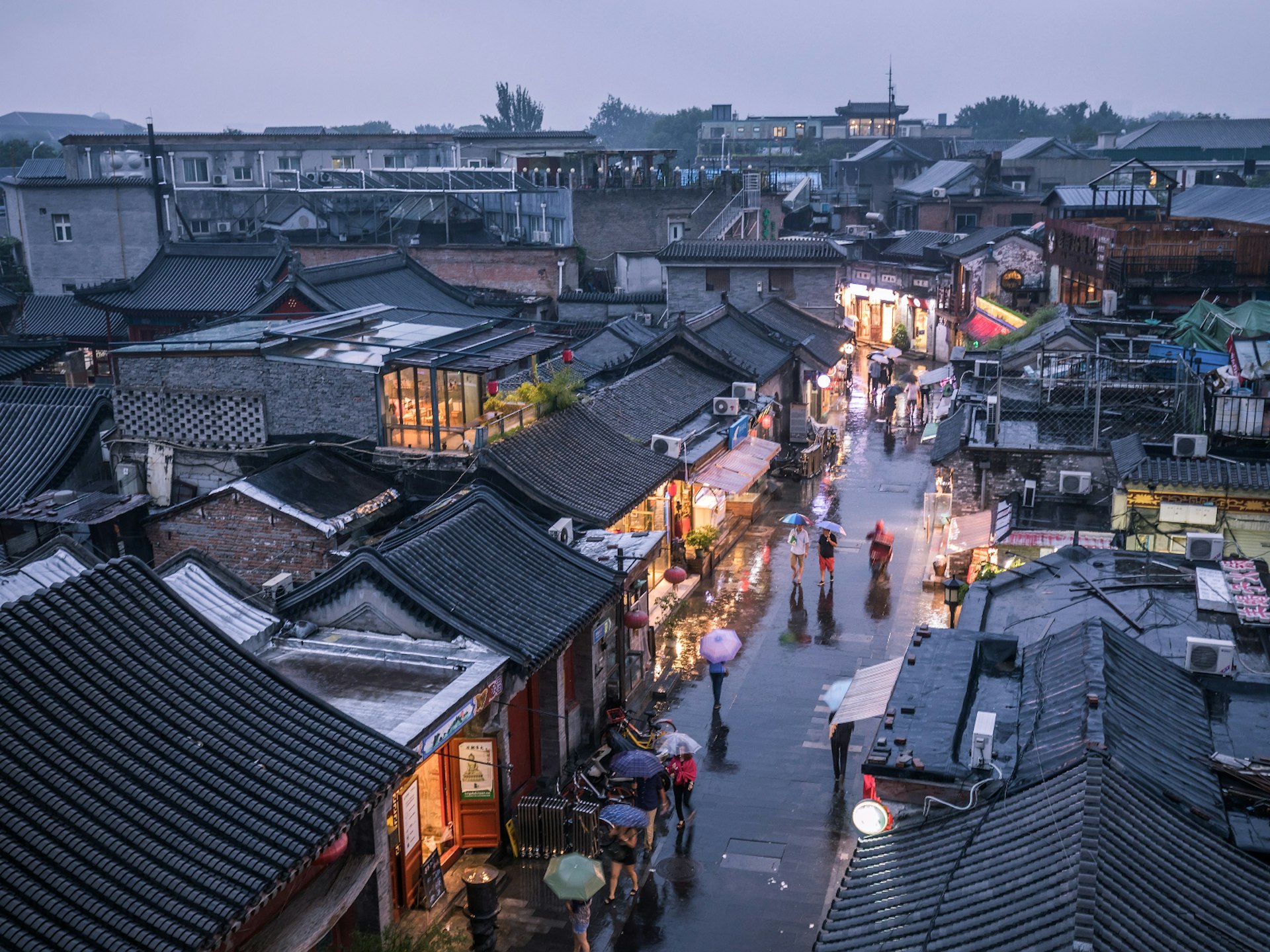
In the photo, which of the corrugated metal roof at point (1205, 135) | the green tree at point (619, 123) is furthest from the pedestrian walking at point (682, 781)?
the green tree at point (619, 123)

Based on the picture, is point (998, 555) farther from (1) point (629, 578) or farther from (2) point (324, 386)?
(2) point (324, 386)

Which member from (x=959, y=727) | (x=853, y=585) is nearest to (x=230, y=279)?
(x=853, y=585)

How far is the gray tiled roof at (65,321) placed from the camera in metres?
47.2

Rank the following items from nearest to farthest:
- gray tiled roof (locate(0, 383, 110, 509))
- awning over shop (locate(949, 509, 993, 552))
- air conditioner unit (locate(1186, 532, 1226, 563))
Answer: air conditioner unit (locate(1186, 532, 1226, 563))
awning over shop (locate(949, 509, 993, 552))
gray tiled roof (locate(0, 383, 110, 509))

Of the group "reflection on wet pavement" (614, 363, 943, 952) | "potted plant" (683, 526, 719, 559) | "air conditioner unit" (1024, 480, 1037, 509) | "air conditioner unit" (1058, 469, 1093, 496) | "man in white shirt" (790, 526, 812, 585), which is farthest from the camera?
"potted plant" (683, 526, 719, 559)

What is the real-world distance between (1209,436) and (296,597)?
18198mm

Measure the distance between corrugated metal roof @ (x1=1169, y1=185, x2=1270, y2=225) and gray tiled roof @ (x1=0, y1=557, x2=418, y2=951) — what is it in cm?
4367

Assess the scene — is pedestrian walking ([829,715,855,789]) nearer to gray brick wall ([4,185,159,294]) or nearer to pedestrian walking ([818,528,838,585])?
pedestrian walking ([818,528,838,585])

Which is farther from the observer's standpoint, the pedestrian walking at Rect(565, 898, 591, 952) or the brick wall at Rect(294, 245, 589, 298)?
the brick wall at Rect(294, 245, 589, 298)

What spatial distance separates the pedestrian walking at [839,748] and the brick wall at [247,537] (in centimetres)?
1010

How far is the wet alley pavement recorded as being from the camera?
54.2ft

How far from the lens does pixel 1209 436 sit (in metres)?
24.5

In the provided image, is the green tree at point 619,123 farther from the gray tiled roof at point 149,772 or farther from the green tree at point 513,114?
the gray tiled roof at point 149,772

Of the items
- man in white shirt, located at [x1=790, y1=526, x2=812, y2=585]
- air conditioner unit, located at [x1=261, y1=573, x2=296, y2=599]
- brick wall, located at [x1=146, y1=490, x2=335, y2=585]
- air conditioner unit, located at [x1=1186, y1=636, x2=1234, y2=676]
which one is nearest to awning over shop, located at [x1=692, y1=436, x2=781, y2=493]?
man in white shirt, located at [x1=790, y1=526, x2=812, y2=585]
